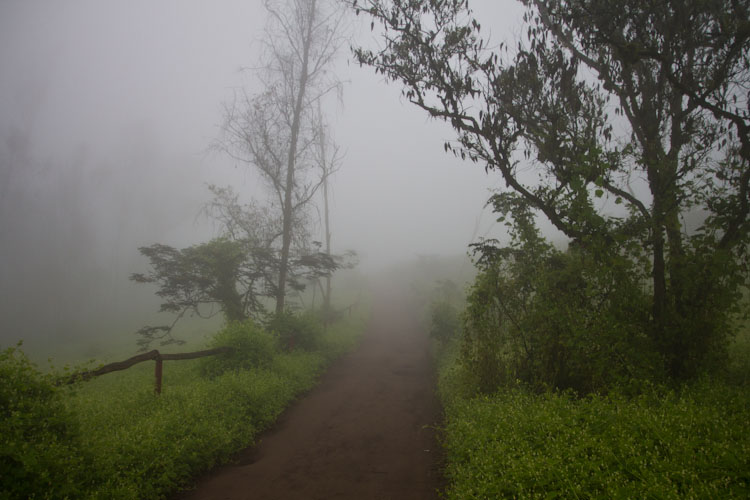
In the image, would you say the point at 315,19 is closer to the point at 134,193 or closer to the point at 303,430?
the point at 303,430

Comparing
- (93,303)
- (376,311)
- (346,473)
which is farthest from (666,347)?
(93,303)

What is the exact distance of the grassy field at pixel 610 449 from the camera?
2.62 metres

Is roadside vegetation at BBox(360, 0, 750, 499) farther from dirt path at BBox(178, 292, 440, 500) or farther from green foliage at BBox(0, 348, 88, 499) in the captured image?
green foliage at BBox(0, 348, 88, 499)

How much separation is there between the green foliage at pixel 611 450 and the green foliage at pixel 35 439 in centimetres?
449

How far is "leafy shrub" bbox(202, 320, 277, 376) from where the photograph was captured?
27.4ft

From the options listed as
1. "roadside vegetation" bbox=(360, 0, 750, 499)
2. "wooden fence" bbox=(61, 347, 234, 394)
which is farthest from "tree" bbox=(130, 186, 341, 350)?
"roadside vegetation" bbox=(360, 0, 750, 499)

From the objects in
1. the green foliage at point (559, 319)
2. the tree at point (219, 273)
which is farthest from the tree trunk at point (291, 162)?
the green foliage at point (559, 319)

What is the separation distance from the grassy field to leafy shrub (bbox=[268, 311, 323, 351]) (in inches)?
306

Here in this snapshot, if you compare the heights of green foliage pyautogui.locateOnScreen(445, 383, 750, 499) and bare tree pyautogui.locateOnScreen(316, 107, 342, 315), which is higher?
bare tree pyautogui.locateOnScreen(316, 107, 342, 315)

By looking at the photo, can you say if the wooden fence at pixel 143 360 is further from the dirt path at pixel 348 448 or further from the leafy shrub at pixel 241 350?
the dirt path at pixel 348 448

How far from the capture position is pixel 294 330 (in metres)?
11.7

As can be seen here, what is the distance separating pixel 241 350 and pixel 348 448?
4.26 meters

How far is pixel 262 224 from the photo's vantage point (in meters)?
16.2

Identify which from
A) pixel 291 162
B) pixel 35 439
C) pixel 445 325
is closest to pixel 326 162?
pixel 291 162
